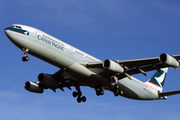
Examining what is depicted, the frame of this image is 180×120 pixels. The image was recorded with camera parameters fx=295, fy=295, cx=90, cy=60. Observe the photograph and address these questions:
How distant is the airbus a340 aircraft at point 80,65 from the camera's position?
3184cm

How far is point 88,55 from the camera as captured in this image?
35969mm

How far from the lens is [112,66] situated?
109 feet

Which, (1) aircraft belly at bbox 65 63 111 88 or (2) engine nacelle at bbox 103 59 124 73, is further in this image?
(1) aircraft belly at bbox 65 63 111 88

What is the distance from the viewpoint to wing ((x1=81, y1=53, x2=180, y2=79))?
31969mm

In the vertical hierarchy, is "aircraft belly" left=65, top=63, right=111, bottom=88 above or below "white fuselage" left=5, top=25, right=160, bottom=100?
below

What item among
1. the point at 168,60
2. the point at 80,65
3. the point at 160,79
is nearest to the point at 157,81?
the point at 160,79

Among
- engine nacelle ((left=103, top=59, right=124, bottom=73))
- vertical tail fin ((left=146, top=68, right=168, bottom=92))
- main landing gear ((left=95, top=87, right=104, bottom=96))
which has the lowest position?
main landing gear ((left=95, top=87, right=104, bottom=96))

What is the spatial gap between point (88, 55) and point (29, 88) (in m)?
11.3

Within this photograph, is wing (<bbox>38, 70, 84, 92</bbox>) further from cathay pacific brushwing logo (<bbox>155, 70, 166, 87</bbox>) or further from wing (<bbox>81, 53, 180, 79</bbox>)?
cathay pacific brushwing logo (<bbox>155, 70, 166, 87</bbox>)

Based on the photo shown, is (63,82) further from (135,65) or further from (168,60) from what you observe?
(168,60)

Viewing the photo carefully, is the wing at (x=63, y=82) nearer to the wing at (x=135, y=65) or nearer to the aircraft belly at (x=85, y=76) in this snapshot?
the aircraft belly at (x=85, y=76)

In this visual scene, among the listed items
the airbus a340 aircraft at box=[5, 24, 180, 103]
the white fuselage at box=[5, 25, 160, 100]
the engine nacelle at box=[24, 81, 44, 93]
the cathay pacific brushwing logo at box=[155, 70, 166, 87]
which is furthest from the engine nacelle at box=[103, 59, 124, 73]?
the cathay pacific brushwing logo at box=[155, 70, 166, 87]

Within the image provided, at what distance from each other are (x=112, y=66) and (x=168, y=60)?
6.16 metres

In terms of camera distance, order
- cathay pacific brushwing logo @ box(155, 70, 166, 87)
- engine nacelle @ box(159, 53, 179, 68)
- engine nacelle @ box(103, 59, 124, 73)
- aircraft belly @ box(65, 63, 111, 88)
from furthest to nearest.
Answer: cathay pacific brushwing logo @ box(155, 70, 166, 87) → aircraft belly @ box(65, 63, 111, 88) → engine nacelle @ box(103, 59, 124, 73) → engine nacelle @ box(159, 53, 179, 68)
